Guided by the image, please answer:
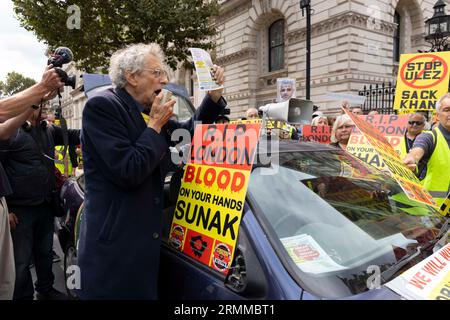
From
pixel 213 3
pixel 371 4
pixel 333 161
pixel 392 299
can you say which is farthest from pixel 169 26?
pixel 392 299

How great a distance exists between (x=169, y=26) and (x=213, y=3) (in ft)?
7.84

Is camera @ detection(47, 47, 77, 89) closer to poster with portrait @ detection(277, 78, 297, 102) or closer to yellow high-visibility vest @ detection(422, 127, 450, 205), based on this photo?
yellow high-visibility vest @ detection(422, 127, 450, 205)

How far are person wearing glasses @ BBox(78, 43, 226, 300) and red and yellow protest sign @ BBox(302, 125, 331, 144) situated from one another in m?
4.02

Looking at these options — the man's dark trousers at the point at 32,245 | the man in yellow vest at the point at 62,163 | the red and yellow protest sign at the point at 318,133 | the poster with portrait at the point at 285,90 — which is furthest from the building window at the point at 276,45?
the man's dark trousers at the point at 32,245

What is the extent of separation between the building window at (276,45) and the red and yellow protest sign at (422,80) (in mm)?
12539

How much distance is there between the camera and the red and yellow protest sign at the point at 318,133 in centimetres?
554

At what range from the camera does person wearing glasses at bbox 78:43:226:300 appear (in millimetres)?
1729

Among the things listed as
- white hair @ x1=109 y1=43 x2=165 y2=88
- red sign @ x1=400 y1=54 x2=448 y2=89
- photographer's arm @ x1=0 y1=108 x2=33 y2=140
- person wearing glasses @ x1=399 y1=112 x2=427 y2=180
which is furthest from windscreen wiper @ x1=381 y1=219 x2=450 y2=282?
red sign @ x1=400 y1=54 x2=448 y2=89

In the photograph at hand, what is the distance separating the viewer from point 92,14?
13562 mm

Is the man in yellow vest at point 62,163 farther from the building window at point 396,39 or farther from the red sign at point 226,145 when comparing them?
the building window at point 396,39

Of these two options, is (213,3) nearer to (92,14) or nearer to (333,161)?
(92,14)

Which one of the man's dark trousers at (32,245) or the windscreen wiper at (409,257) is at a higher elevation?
the windscreen wiper at (409,257)

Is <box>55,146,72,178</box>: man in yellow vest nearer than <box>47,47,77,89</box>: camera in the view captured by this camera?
No

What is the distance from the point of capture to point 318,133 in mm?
5566
